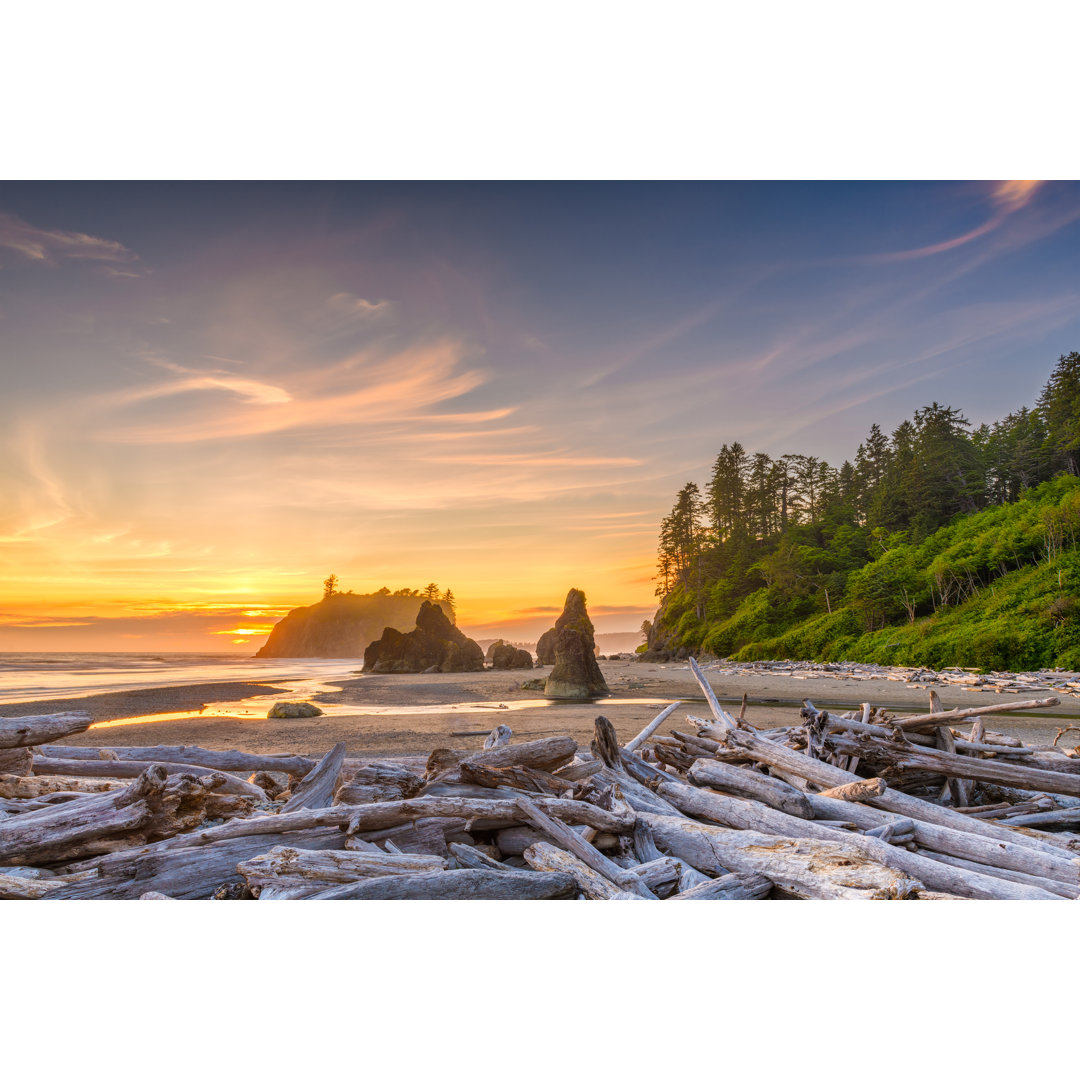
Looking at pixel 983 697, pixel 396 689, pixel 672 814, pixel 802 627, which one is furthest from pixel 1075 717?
pixel 802 627

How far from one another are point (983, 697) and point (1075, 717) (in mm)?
4357

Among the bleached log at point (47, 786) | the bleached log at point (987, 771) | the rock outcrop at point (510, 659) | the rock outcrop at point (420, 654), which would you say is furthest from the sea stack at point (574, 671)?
the rock outcrop at point (510, 659)

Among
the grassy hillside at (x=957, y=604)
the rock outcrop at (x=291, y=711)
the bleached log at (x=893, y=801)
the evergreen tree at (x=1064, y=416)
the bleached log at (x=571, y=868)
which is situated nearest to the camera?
the bleached log at (x=571, y=868)

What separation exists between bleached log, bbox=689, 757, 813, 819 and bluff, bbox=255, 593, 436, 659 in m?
106

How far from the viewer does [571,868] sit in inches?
177

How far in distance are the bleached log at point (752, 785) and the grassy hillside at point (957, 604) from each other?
28522 mm

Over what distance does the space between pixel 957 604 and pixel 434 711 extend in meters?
35.2

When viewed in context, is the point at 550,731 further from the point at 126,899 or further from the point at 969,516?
the point at 969,516

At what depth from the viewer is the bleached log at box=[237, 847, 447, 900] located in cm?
402

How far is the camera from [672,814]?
5.93 meters

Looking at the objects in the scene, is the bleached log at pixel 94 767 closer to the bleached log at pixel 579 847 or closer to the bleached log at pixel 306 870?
the bleached log at pixel 306 870

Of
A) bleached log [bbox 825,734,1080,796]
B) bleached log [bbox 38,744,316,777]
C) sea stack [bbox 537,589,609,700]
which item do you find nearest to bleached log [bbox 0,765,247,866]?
bleached log [bbox 38,744,316,777]

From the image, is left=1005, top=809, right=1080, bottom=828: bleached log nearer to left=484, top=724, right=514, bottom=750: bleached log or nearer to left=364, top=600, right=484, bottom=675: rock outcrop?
left=484, top=724, right=514, bottom=750: bleached log

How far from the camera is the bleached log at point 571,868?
427 centimetres
